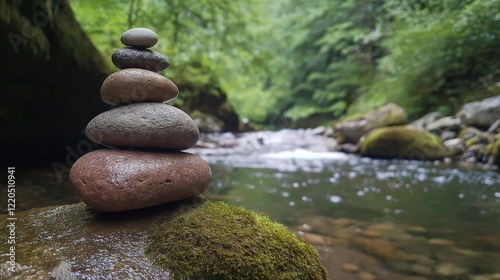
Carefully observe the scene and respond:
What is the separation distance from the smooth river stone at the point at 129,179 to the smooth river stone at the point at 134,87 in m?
0.45

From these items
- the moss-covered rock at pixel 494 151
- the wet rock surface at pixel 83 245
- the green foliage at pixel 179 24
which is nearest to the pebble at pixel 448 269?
the wet rock surface at pixel 83 245

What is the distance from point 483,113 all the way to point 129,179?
35.4 feet

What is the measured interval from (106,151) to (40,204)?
1.97 metres

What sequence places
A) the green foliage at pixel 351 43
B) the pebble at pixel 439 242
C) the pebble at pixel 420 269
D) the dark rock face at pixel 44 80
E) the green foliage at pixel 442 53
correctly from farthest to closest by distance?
1. the green foliage at pixel 442 53
2. the green foliage at pixel 351 43
3. the dark rock face at pixel 44 80
4. the pebble at pixel 439 242
5. the pebble at pixel 420 269

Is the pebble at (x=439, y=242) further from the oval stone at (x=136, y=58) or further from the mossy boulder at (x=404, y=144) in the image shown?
the mossy boulder at (x=404, y=144)

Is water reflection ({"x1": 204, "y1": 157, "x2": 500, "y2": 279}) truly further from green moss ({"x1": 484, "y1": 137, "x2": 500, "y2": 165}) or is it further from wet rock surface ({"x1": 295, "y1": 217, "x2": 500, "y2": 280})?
green moss ({"x1": 484, "y1": 137, "x2": 500, "y2": 165})

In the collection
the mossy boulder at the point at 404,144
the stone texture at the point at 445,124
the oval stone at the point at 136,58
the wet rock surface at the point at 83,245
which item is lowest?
the wet rock surface at the point at 83,245

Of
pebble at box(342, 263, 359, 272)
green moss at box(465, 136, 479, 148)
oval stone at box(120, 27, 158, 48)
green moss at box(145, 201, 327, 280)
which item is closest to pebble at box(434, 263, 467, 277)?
pebble at box(342, 263, 359, 272)

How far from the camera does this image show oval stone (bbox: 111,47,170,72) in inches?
98.1

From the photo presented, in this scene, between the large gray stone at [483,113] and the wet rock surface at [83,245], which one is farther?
the large gray stone at [483,113]

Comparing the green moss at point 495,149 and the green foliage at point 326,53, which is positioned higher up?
the green foliage at point 326,53

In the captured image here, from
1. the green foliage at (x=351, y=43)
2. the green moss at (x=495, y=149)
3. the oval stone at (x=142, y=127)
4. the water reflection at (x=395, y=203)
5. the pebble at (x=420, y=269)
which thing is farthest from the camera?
the green foliage at (x=351, y=43)

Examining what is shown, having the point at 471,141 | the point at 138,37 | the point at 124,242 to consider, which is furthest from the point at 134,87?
the point at 471,141

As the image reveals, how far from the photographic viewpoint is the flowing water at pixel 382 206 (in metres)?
2.85
